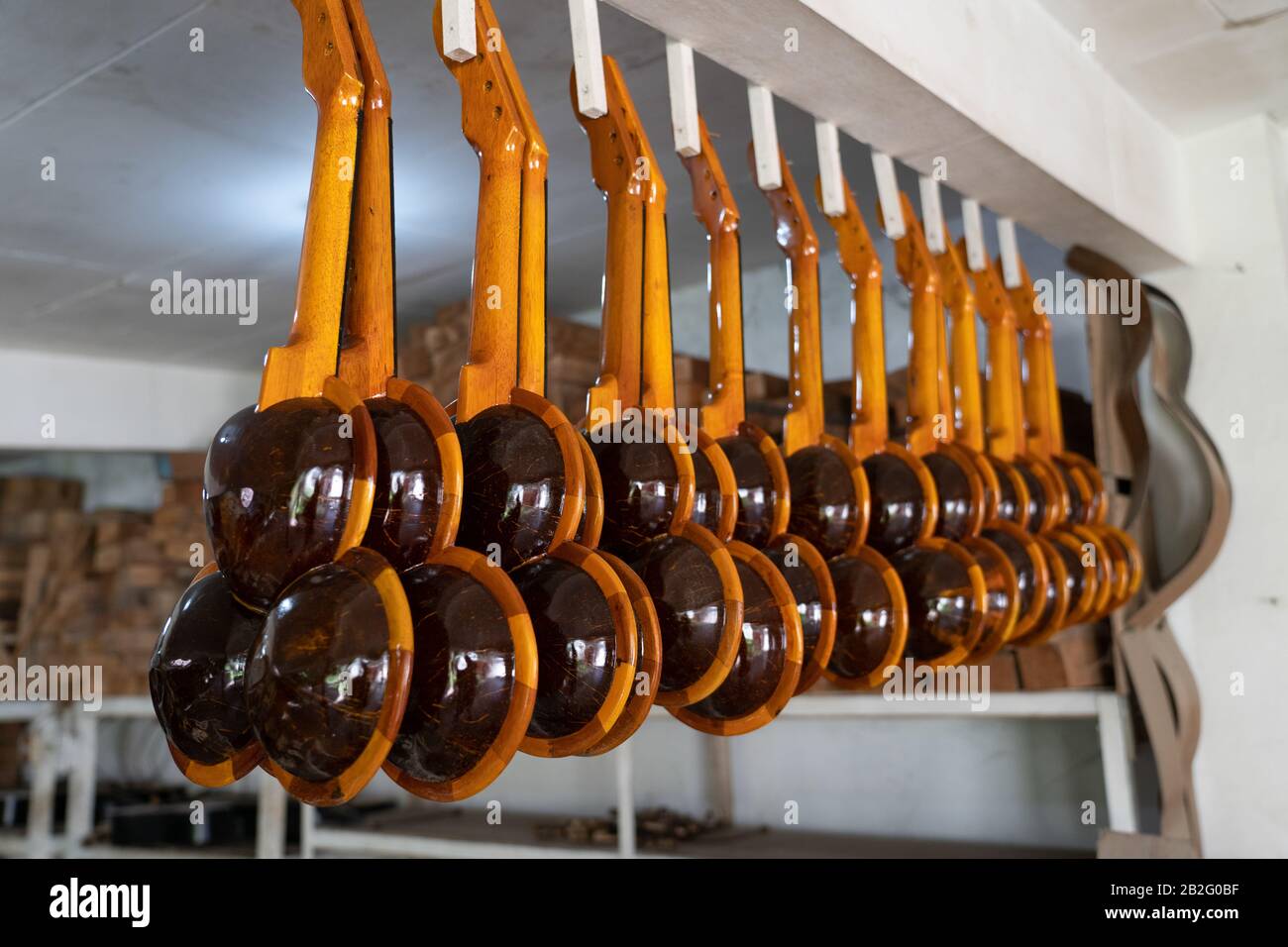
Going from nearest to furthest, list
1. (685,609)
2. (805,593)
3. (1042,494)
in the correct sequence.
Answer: (685,609), (805,593), (1042,494)

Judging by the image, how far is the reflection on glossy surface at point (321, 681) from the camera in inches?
22.1

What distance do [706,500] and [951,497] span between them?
395 millimetres

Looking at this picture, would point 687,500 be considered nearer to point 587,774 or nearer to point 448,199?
point 448,199

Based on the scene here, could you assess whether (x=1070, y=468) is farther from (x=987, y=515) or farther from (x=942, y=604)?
(x=942, y=604)

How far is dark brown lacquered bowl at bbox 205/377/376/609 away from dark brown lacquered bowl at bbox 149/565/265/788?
0.03 m

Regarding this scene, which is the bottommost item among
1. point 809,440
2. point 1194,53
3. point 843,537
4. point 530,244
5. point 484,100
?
point 843,537

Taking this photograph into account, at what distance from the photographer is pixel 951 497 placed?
115cm

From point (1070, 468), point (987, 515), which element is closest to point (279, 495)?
point (987, 515)

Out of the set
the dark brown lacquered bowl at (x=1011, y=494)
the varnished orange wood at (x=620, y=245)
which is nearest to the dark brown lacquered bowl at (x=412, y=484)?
the varnished orange wood at (x=620, y=245)

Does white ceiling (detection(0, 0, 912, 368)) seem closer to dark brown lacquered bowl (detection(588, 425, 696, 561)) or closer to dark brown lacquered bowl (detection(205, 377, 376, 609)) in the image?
dark brown lacquered bowl (detection(588, 425, 696, 561))

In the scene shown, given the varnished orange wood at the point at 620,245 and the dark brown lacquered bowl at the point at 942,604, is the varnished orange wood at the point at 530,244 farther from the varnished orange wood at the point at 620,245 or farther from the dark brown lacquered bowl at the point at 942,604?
the dark brown lacquered bowl at the point at 942,604
